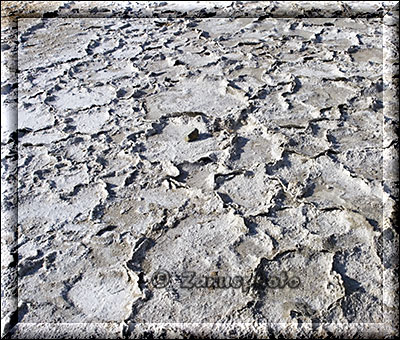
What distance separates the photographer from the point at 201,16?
361 centimetres

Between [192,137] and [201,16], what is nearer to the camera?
[192,137]

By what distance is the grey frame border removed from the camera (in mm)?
1479

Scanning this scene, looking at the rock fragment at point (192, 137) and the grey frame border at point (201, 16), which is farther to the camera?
the rock fragment at point (192, 137)

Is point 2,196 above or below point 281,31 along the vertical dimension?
above

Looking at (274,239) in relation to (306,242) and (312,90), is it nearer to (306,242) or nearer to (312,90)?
(306,242)

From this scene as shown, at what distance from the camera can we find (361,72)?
284 cm

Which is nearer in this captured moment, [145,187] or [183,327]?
[183,327]

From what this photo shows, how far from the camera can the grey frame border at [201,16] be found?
1.48 m

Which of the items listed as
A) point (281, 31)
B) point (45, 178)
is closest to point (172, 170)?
point (45, 178)

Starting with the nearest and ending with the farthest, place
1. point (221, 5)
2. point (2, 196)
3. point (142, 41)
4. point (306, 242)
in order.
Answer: point (306, 242)
point (2, 196)
point (142, 41)
point (221, 5)

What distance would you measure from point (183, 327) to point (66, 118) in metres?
1.31

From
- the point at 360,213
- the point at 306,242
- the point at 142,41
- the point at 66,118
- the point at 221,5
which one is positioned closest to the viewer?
the point at 306,242

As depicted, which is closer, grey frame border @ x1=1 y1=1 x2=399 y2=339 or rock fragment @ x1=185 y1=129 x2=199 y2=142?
grey frame border @ x1=1 y1=1 x2=399 y2=339

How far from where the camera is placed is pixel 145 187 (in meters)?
2.07
